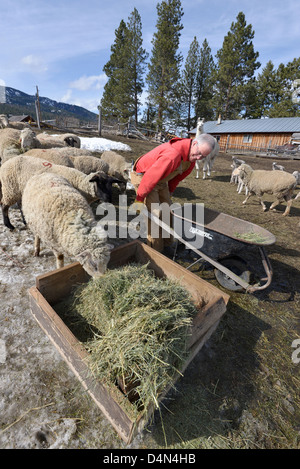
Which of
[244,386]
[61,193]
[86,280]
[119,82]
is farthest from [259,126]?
[244,386]

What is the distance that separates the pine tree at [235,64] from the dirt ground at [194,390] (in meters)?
43.5

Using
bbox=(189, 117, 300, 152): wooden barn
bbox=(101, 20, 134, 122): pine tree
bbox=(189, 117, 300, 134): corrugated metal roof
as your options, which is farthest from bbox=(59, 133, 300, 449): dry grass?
bbox=(101, 20, 134, 122): pine tree

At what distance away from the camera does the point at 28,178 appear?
15.1 ft

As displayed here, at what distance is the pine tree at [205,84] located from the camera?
3966 centimetres

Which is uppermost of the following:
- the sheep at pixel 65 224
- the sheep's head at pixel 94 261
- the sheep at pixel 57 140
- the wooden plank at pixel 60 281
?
the sheep at pixel 57 140

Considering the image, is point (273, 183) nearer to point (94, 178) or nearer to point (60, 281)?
point (94, 178)

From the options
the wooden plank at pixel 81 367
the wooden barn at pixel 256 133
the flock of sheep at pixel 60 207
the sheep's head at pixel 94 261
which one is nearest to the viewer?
the wooden plank at pixel 81 367

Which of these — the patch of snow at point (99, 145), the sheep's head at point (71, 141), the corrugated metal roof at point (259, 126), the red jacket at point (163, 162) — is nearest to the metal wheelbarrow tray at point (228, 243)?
the red jacket at point (163, 162)

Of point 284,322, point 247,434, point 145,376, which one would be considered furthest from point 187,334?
point 284,322

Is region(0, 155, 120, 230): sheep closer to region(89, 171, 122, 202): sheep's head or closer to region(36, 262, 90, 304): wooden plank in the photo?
region(89, 171, 122, 202): sheep's head

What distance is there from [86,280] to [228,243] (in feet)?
7.66

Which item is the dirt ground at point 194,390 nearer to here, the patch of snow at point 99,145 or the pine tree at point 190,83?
the patch of snow at point 99,145

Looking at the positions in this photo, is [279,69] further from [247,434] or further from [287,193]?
[247,434]

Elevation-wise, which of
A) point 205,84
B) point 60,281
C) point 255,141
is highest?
point 205,84
